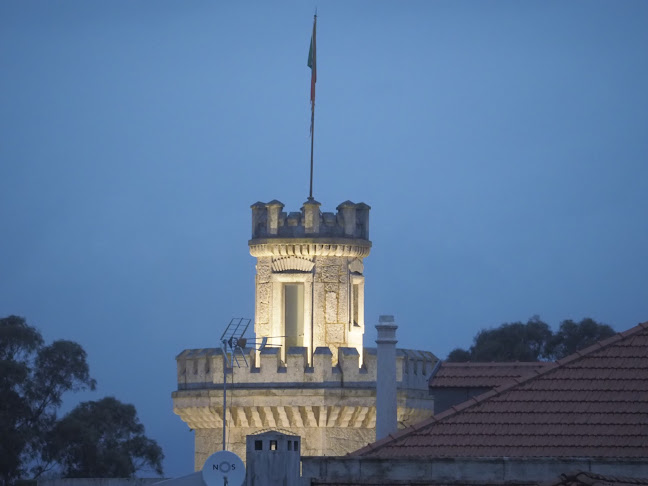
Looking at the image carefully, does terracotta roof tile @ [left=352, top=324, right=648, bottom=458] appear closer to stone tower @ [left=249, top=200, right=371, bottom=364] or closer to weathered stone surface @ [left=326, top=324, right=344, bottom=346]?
weathered stone surface @ [left=326, top=324, right=344, bottom=346]

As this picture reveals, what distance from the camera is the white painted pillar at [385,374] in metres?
35.8

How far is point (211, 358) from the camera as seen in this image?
43719mm

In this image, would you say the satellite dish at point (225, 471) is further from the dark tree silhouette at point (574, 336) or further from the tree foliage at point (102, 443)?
the dark tree silhouette at point (574, 336)

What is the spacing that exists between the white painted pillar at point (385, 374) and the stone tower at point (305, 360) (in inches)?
256

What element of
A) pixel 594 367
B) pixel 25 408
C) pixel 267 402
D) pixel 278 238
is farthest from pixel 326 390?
pixel 25 408

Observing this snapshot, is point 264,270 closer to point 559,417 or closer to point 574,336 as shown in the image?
point 559,417

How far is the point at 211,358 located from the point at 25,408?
25.9 m

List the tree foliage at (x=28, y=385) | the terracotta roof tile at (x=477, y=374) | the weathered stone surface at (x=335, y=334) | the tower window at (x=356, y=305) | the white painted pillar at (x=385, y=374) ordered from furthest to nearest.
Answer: the tree foliage at (x=28, y=385) < the tower window at (x=356, y=305) < the weathered stone surface at (x=335, y=334) < the terracotta roof tile at (x=477, y=374) < the white painted pillar at (x=385, y=374)

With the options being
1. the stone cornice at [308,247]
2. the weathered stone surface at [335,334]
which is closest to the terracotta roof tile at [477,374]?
the weathered stone surface at [335,334]

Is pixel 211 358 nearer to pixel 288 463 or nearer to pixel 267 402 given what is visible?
pixel 267 402

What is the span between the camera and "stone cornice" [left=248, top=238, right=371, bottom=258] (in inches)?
1748

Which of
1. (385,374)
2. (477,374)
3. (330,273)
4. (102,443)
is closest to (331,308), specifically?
(330,273)

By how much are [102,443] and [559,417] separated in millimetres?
43685

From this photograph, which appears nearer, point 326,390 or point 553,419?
point 553,419
